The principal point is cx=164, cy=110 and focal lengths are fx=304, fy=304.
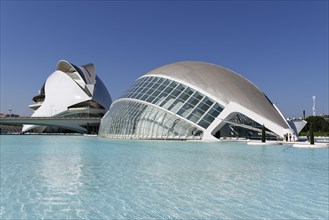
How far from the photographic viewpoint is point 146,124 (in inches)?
1256

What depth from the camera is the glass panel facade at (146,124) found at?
2973cm

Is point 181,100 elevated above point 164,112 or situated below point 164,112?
above

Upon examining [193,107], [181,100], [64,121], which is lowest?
[193,107]

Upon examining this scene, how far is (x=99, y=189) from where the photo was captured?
8125 mm

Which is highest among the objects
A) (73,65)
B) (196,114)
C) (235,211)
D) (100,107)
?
(73,65)

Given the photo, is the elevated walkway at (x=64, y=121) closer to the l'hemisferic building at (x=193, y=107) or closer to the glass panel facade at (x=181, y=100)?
the l'hemisferic building at (x=193, y=107)

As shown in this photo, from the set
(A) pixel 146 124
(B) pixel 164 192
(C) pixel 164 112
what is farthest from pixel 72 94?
(B) pixel 164 192

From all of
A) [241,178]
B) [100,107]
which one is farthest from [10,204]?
[100,107]

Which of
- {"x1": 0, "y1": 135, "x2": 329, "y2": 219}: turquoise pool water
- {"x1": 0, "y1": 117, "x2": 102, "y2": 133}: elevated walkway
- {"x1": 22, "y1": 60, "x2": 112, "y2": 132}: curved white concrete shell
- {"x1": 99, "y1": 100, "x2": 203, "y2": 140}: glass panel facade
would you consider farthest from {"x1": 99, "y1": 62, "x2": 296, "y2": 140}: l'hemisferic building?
{"x1": 22, "y1": 60, "x2": 112, "y2": 132}: curved white concrete shell

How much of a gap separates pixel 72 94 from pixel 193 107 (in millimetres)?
58537

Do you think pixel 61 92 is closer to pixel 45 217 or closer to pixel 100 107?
pixel 100 107

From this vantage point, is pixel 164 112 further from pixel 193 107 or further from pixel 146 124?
pixel 193 107

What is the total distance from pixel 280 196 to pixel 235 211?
70.5 inches

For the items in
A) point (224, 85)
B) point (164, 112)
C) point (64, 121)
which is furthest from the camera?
point (64, 121)
